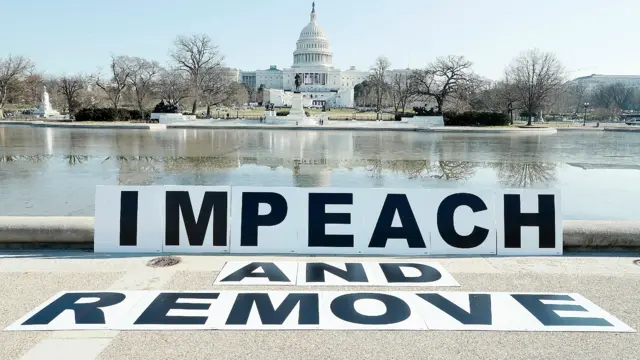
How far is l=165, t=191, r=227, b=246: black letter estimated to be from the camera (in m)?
6.52

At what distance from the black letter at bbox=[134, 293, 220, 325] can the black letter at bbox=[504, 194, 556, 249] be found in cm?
408

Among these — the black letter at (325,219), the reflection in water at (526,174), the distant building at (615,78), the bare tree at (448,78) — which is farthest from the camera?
the distant building at (615,78)

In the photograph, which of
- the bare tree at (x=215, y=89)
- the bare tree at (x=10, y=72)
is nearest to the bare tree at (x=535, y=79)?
the bare tree at (x=215, y=89)

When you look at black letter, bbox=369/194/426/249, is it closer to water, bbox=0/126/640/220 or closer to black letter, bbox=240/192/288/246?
black letter, bbox=240/192/288/246

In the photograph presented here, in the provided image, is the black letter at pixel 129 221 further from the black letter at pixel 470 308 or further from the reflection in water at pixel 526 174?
the reflection in water at pixel 526 174

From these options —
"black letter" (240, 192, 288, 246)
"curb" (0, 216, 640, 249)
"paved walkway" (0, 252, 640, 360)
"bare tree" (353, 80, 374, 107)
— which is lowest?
"paved walkway" (0, 252, 640, 360)

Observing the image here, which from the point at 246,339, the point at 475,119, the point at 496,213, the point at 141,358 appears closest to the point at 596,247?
the point at 496,213

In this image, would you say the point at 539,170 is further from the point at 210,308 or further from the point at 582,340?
the point at 210,308

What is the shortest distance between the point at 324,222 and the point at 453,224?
179cm

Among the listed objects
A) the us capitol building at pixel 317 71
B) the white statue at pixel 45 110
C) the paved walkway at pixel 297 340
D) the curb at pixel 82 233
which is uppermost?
the us capitol building at pixel 317 71

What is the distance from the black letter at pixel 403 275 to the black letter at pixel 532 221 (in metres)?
1.44

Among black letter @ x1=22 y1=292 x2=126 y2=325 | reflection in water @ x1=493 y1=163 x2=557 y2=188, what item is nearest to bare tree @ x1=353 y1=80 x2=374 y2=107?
reflection in water @ x1=493 y1=163 x2=557 y2=188

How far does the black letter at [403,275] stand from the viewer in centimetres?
548

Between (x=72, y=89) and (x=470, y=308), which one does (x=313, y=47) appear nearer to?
(x=72, y=89)
